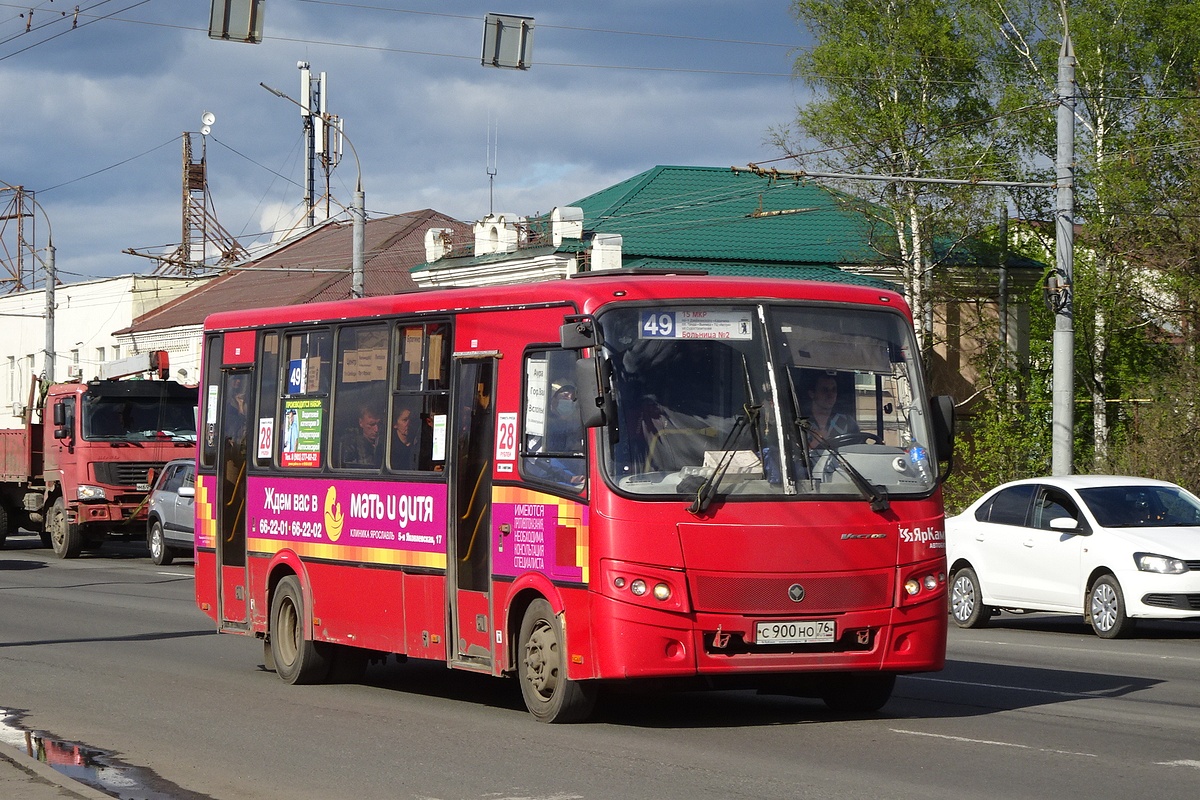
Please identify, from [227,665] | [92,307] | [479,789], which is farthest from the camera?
[92,307]

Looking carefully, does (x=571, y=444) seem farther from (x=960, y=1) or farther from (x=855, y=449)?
(x=960, y=1)

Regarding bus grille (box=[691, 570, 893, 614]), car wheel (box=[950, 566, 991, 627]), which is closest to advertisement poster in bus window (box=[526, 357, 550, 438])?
bus grille (box=[691, 570, 893, 614])

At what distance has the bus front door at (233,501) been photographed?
48.0 feet

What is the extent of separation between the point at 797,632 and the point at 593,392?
1.79 meters

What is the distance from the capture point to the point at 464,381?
11883mm

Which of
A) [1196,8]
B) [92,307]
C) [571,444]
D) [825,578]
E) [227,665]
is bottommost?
[227,665]

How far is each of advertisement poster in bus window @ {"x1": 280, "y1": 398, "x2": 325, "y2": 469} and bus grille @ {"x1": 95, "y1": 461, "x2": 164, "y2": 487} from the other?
19235mm

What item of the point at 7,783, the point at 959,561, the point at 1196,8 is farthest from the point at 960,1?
the point at 7,783

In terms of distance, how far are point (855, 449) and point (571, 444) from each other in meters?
1.68

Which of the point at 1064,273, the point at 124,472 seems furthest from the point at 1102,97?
the point at 124,472

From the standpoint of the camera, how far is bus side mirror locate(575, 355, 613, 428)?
33.6ft

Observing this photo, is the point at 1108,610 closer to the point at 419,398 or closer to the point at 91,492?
the point at 419,398

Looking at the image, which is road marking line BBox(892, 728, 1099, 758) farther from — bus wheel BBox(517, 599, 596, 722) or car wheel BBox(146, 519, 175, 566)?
car wheel BBox(146, 519, 175, 566)

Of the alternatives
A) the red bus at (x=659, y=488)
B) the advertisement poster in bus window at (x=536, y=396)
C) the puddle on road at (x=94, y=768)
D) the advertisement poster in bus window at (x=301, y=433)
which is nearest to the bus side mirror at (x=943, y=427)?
the red bus at (x=659, y=488)
